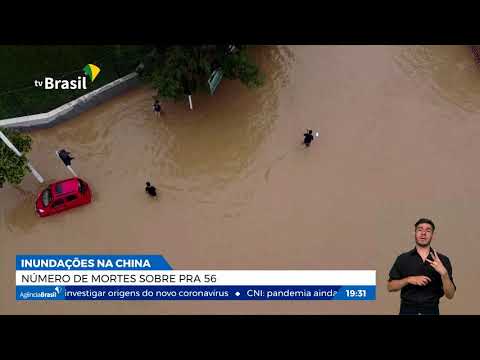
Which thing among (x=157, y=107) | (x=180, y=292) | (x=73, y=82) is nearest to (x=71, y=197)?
(x=157, y=107)

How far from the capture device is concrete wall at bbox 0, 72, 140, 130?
1627 centimetres

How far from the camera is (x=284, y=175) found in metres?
15.8

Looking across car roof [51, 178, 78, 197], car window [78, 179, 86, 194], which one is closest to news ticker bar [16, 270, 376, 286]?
car roof [51, 178, 78, 197]

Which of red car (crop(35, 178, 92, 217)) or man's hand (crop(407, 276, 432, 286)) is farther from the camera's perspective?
red car (crop(35, 178, 92, 217))

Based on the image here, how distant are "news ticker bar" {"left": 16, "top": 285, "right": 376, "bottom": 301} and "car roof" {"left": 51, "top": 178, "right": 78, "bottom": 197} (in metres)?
3.16

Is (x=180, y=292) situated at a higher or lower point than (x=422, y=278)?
higher

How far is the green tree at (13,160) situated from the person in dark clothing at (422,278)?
38.9 feet

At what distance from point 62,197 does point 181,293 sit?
17.1ft

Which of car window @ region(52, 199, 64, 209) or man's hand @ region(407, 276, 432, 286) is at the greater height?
car window @ region(52, 199, 64, 209)

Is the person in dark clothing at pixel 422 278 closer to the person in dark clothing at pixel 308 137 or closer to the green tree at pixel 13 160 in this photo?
the person in dark clothing at pixel 308 137

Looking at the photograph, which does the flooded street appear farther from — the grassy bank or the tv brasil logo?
the tv brasil logo

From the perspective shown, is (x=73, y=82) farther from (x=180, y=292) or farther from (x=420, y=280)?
(x=420, y=280)

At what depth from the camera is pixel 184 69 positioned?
1495 centimetres

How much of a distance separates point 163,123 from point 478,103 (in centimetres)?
1228
